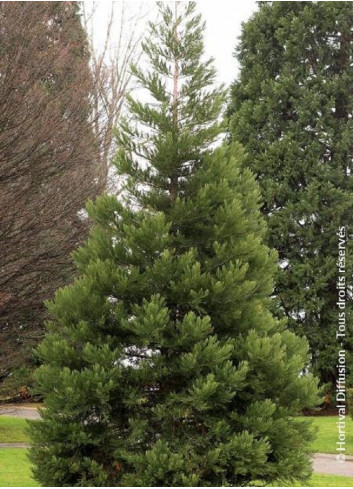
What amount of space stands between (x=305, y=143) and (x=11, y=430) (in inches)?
483

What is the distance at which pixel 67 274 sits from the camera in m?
13.1

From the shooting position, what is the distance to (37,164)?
10789 mm

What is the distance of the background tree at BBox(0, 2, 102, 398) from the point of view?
1012cm

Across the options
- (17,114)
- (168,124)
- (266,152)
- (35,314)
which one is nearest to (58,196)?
(17,114)

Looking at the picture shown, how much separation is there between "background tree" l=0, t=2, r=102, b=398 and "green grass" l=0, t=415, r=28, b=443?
4.20m

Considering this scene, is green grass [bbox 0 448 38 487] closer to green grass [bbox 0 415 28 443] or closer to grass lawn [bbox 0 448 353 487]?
grass lawn [bbox 0 448 353 487]

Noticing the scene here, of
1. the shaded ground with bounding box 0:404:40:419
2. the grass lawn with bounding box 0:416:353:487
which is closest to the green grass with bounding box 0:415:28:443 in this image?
the grass lawn with bounding box 0:416:353:487

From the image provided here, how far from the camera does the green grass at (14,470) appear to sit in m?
10.5

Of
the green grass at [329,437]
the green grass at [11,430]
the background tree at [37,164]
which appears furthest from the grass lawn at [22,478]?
the green grass at [11,430]

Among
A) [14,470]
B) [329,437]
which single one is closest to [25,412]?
[14,470]

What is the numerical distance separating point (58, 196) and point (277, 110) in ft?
39.2

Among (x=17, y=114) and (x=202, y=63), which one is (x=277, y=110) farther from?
(x=202, y=63)

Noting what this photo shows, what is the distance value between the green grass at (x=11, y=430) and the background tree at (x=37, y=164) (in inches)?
165

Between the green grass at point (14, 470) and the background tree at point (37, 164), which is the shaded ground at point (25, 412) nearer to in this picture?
the green grass at point (14, 470)
